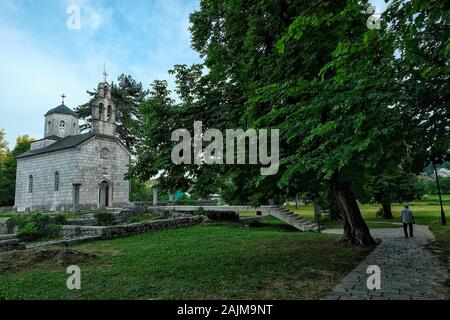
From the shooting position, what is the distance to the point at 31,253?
1112 cm

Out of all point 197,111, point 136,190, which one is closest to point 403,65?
point 197,111

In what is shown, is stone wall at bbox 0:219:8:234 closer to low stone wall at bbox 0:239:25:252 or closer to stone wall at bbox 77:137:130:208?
low stone wall at bbox 0:239:25:252

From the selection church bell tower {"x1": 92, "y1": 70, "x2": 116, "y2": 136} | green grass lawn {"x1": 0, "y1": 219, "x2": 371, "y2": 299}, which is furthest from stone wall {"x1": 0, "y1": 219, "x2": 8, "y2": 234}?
church bell tower {"x1": 92, "y1": 70, "x2": 116, "y2": 136}

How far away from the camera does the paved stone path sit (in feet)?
20.8

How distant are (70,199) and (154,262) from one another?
28968 millimetres

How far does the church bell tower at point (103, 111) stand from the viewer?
36.1m

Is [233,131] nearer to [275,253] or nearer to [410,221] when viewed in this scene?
[275,253]

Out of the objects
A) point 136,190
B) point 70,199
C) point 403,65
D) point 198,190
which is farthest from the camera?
point 136,190

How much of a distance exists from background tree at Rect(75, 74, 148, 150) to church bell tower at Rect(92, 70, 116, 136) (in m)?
12.8

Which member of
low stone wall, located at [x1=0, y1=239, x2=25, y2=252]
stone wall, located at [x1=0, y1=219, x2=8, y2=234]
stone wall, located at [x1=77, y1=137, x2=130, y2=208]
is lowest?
stone wall, located at [x1=0, y1=219, x2=8, y2=234]

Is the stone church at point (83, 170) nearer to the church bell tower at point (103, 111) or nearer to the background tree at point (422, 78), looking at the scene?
the church bell tower at point (103, 111)

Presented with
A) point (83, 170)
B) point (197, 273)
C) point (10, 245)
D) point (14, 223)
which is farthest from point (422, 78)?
point (83, 170)

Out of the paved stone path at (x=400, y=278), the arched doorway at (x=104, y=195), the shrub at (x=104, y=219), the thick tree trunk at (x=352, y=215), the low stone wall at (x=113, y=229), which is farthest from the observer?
the arched doorway at (x=104, y=195)

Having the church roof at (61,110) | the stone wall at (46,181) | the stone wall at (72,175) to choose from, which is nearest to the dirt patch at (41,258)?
the stone wall at (72,175)
